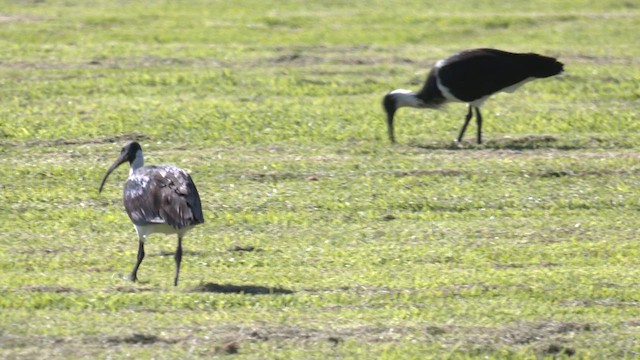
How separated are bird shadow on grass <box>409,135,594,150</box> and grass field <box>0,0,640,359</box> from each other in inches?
2.6

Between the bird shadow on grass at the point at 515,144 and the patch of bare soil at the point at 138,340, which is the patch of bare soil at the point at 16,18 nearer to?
the bird shadow on grass at the point at 515,144

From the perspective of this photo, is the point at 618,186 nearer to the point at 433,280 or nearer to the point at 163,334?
the point at 433,280

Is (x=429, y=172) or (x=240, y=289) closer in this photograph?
(x=240, y=289)

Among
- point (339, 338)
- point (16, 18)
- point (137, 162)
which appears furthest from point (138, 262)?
point (16, 18)

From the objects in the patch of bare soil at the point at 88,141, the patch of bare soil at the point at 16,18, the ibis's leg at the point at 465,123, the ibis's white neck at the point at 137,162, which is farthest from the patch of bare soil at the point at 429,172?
the patch of bare soil at the point at 16,18

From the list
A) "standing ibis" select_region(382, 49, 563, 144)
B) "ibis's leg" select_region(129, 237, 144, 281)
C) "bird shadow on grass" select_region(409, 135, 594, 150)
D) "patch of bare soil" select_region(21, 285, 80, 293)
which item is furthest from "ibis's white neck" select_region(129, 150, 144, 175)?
"standing ibis" select_region(382, 49, 563, 144)

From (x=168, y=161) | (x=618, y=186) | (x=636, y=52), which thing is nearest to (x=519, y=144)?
(x=618, y=186)

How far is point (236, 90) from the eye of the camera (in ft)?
64.2

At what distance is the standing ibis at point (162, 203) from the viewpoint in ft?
35.0

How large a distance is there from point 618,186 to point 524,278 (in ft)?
12.7

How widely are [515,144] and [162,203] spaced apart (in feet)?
22.5

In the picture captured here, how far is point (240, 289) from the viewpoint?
35.2ft

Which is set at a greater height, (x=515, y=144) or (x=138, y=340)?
(x=138, y=340)

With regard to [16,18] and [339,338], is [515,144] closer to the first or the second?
[339,338]
